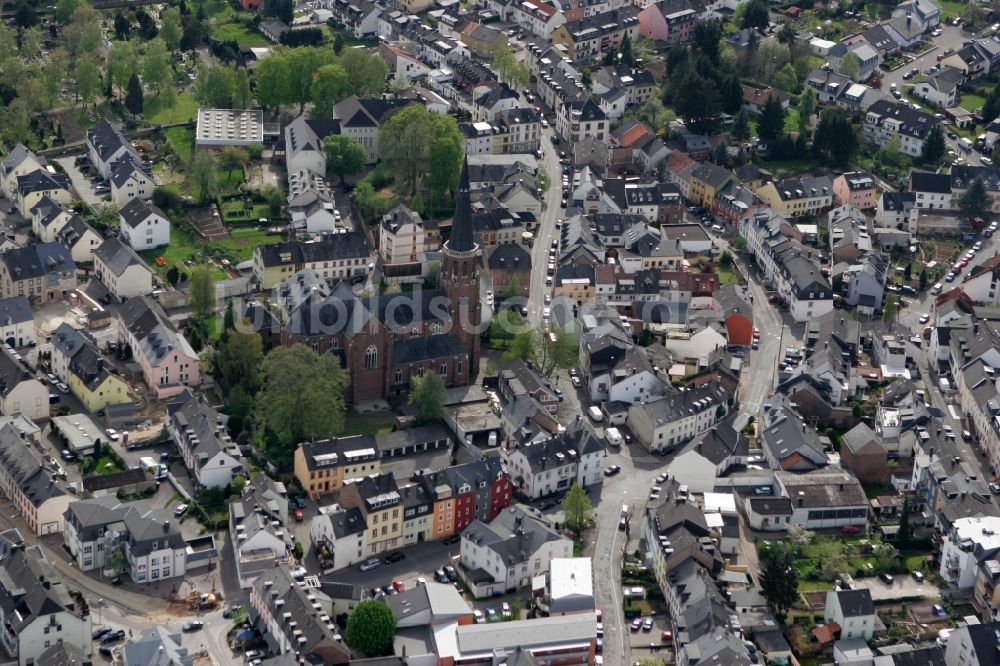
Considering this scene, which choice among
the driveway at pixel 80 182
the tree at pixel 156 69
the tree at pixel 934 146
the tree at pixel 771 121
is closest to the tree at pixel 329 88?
the tree at pixel 156 69

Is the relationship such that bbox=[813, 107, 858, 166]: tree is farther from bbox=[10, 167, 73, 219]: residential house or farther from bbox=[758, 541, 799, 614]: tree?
bbox=[10, 167, 73, 219]: residential house

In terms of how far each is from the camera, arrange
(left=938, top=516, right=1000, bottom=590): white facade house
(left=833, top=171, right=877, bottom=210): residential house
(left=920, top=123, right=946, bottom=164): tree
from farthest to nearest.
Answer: (left=920, top=123, right=946, bottom=164): tree → (left=833, top=171, right=877, bottom=210): residential house → (left=938, top=516, right=1000, bottom=590): white facade house

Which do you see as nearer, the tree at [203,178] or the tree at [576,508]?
the tree at [576,508]

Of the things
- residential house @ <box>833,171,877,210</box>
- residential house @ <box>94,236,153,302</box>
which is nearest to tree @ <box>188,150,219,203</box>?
residential house @ <box>94,236,153,302</box>

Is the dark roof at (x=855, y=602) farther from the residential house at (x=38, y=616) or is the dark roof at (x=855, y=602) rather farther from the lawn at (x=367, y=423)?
the residential house at (x=38, y=616)

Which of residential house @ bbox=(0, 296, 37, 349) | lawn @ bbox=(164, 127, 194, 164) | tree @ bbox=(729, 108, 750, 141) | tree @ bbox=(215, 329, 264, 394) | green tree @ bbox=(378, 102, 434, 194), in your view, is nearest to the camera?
tree @ bbox=(215, 329, 264, 394)

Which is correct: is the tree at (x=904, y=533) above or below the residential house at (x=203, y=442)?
below
